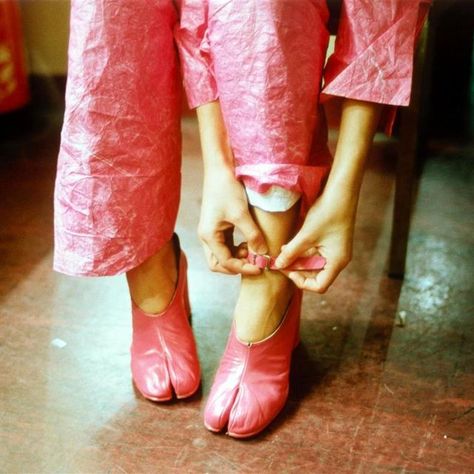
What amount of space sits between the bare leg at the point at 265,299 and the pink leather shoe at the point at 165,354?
9cm

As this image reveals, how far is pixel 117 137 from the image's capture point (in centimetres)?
72

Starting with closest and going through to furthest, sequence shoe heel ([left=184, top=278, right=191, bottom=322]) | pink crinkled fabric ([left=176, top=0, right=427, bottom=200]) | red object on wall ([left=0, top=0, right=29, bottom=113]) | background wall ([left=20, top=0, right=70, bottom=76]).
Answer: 1. pink crinkled fabric ([left=176, top=0, right=427, bottom=200])
2. shoe heel ([left=184, top=278, right=191, bottom=322])
3. red object on wall ([left=0, top=0, right=29, bottom=113])
4. background wall ([left=20, top=0, right=70, bottom=76])

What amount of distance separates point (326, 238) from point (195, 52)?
0.87 ft

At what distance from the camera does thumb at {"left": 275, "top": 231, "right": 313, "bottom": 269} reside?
72 centimetres

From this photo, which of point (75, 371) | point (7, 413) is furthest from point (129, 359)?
point (7, 413)

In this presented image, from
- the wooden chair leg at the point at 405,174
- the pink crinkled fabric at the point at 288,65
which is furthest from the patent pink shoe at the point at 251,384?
the wooden chair leg at the point at 405,174

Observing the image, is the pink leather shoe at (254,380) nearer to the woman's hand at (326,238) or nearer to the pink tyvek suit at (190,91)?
the woman's hand at (326,238)

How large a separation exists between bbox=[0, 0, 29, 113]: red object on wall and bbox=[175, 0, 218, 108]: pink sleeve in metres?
1.10

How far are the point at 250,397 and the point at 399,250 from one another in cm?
44

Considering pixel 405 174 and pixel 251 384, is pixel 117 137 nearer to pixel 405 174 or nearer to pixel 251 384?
pixel 251 384

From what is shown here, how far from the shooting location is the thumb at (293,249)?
2.35ft

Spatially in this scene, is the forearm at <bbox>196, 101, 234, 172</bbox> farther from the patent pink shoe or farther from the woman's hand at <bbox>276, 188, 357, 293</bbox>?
the patent pink shoe

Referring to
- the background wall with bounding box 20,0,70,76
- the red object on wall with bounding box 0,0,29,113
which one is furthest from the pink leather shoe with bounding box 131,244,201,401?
the background wall with bounding box 20,0,70,76

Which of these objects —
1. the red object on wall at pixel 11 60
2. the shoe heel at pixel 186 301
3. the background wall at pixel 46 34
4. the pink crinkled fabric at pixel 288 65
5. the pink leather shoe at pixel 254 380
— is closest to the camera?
the pink crinkled fabric at pixel 288 65
